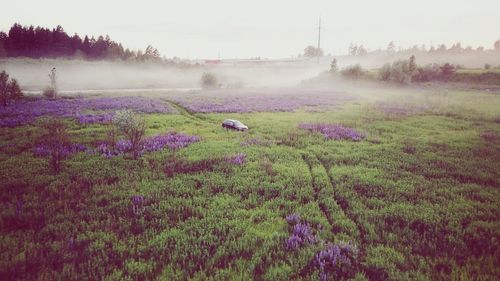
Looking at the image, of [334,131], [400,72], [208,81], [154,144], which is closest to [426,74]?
[400,72]

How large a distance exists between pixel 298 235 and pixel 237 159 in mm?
6584

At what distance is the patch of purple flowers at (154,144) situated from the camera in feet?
48.9

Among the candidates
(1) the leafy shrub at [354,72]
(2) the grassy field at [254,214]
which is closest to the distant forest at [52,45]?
(1) the leafy shrub at [354,72]

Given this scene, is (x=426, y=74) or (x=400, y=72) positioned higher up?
(x=400, y=72)

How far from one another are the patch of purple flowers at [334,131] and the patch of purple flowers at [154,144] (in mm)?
8864

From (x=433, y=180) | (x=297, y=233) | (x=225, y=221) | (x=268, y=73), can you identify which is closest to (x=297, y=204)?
(x=297, y=233)

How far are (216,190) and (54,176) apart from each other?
662 centimetres

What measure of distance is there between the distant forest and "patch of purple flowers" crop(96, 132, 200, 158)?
106 m

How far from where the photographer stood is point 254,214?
8555 millimetres

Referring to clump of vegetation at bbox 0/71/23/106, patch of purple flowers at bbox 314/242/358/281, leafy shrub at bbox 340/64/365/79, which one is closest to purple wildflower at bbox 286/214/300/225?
patch of purple flowers at bbox 314/242/358/281

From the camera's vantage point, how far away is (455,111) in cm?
3008

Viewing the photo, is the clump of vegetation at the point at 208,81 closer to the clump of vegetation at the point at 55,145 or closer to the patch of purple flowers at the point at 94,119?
the patch of purple flowers at the point at 94,119

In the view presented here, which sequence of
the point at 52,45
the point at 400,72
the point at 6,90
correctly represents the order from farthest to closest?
1. the point at 52,45
2. the point at 400,72
3. the point at 6,90

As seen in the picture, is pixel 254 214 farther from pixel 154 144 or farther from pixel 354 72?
pixel 354 72
